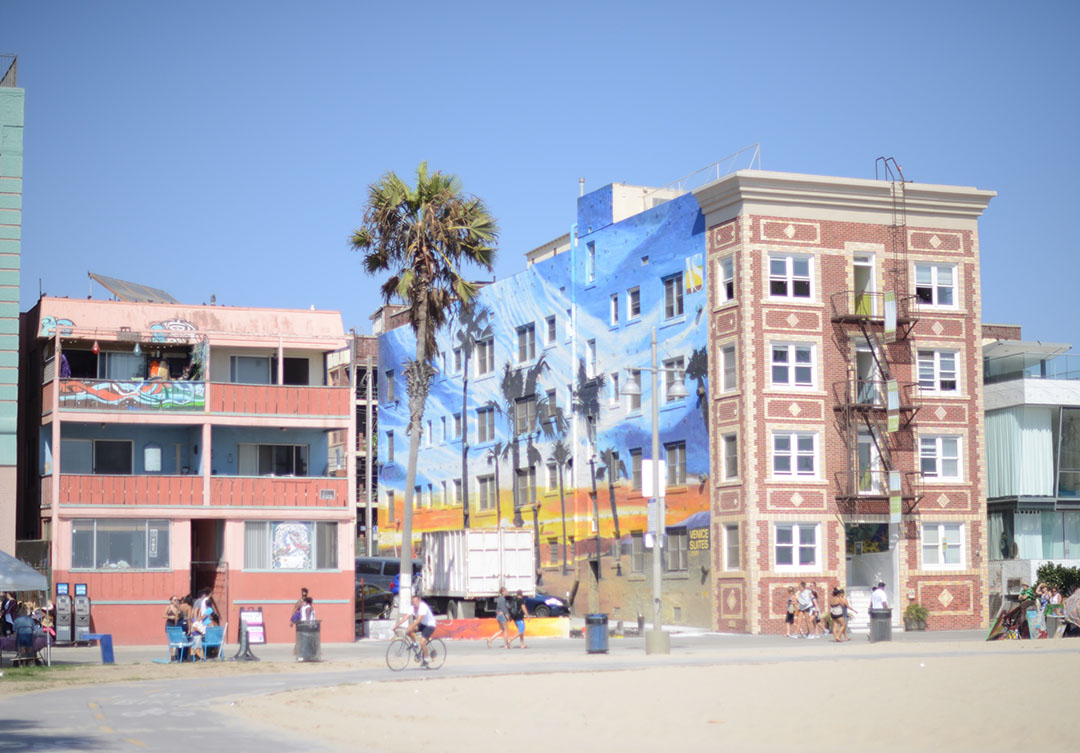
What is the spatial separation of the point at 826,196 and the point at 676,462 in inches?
Answer: 470

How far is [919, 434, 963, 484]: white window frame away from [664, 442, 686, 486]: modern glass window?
8962 millimetres

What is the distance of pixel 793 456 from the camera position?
52594 mm

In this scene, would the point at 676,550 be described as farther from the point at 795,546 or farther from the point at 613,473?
the point at 613,473

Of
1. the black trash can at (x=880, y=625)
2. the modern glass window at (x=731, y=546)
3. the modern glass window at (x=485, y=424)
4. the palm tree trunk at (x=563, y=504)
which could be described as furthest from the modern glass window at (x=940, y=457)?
the modern glass window at (x=485, y=424)

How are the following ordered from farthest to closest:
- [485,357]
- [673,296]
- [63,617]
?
[485,357] < [673,296] < [63,617]

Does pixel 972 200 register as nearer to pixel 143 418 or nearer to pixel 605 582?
pixel 605 582

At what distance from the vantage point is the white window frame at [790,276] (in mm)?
52875

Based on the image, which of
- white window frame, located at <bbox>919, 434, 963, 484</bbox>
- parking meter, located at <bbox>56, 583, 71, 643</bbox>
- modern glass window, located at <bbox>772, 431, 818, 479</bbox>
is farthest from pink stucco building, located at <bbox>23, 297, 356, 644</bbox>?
white window frame, located at <bbox>919, 434, 963, 484</bbox>

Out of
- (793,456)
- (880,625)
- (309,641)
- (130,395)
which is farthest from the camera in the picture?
(793,456)

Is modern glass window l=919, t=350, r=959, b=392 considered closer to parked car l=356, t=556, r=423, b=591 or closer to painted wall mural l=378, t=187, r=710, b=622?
painted wall mural l=378, t=187, r=710, b=622

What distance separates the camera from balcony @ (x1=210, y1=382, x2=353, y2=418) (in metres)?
47.6

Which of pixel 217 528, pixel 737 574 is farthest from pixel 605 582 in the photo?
Result: pixel 217 528

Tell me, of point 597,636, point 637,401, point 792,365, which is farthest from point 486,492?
point 597,636

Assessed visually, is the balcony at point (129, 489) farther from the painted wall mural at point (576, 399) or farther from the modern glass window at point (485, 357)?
the modern glass window at point (485, 357)
